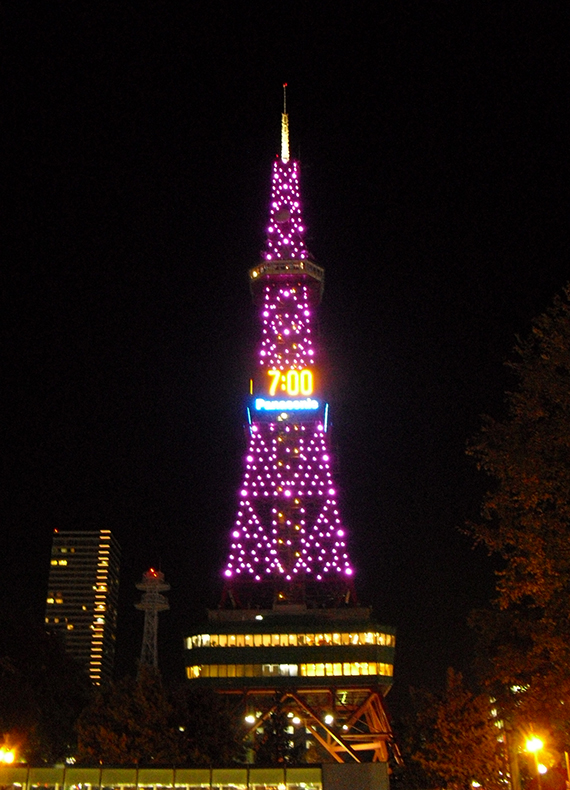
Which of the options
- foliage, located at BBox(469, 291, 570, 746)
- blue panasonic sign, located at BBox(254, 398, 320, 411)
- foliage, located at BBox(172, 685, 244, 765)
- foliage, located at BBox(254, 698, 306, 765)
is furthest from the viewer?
blue panasonic sign, located at BBox(254, 398, 320, 411)

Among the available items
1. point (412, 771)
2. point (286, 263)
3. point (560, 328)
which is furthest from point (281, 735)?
point (286, 263)

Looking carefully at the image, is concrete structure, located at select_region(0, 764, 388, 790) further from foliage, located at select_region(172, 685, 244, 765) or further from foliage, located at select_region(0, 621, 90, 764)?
foliage, located at select_region(0, 621, 90, 764)

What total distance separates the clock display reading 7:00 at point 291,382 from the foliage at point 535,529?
81241 millimetres

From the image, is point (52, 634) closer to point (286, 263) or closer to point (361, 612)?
point (361, 612)

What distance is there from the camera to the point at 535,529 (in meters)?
19.9

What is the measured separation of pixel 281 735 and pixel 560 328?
5610 centimetres

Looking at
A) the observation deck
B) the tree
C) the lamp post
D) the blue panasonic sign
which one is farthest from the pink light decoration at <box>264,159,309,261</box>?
the lamp post

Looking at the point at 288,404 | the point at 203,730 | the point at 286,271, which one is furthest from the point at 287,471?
the point at 203,730

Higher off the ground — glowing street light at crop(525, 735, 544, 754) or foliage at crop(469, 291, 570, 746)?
foliage at crop(469, 291, 570, 746)

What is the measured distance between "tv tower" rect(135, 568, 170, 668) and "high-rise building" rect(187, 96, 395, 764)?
3425 cm

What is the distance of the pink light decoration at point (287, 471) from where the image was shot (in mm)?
94438

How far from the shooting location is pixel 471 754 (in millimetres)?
25625

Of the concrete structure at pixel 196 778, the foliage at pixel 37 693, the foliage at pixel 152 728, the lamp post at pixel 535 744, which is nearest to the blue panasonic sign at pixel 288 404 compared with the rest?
the foliage at pixel 37 693

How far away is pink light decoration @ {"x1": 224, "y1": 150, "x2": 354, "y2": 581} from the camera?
3718 inches
